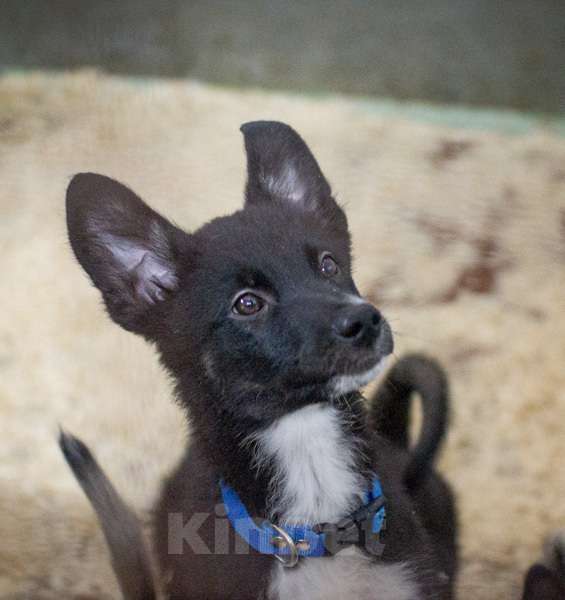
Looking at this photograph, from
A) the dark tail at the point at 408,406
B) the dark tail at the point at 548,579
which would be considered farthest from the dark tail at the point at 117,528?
the dark tail at the point at 548,579

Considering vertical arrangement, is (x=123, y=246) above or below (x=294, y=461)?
above

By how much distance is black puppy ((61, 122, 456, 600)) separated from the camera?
5.77 ft

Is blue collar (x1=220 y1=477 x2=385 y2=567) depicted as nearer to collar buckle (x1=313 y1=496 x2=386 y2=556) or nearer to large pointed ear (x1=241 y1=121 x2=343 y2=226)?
collar buckle (x1=313 y1=496 x2=386 y2=556)

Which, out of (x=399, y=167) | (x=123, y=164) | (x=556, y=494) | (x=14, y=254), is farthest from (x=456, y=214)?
(x=14, y=254)

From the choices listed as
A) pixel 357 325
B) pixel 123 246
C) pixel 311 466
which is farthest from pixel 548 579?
pixel 123 246

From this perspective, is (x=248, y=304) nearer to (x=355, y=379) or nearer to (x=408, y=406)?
(x=355, y=379)

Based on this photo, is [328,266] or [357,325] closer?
[357,325]

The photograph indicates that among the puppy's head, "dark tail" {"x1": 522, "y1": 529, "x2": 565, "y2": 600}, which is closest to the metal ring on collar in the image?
the puppy's head

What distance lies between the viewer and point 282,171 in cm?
199

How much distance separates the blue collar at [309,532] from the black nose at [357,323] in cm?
A: 44

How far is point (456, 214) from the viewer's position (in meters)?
2.69

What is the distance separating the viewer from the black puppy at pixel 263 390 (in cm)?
176

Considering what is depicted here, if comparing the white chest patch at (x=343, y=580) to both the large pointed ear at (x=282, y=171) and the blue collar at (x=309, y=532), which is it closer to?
the blue collar at (x=309, y=532)

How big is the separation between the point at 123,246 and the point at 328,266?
1.39 ft
